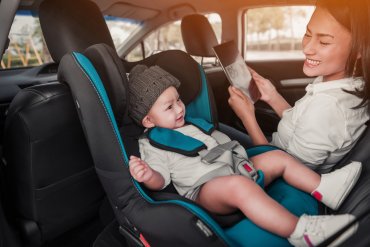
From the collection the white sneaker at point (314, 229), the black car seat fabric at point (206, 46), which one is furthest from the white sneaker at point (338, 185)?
the black car seat fabric at point (206, 46)

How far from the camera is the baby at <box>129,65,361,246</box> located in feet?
3.28

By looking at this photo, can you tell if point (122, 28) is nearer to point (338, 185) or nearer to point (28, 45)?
point (28, 45)

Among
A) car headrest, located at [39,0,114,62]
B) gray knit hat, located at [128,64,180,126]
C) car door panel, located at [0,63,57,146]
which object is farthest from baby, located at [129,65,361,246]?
car door panel, located at [0,63,57,146]

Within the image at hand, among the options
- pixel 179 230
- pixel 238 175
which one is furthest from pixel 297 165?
pixel 179 230

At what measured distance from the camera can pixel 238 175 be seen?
1.11 meters

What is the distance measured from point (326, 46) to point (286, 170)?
45 centimetres

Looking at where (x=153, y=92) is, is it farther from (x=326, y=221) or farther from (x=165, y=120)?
(x=326, y=221)

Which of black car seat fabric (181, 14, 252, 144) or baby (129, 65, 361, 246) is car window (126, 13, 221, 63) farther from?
baby (129, 65, 361, 246)

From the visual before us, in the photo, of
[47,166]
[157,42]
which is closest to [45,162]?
[47,166]

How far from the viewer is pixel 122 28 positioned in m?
3.24

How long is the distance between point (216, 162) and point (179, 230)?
0.29m

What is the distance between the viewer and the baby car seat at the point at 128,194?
1.00 metres

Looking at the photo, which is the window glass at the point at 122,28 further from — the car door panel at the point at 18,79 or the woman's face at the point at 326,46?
the woman's face at the point at 326,46

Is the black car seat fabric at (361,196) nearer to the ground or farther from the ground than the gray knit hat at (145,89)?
nearer to the ground
